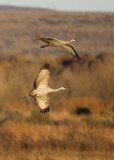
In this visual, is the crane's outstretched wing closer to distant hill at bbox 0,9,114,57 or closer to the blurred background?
the blurred background

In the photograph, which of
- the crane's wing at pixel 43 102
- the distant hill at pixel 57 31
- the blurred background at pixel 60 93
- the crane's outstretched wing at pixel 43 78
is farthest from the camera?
the distant hill at pixel 57 31

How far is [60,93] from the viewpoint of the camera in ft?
28.1

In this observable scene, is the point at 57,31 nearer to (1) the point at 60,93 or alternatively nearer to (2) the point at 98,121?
(2) the point at 98,121

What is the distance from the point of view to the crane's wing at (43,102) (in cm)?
723

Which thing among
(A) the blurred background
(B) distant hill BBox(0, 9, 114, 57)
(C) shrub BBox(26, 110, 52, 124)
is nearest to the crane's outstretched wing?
(A) the blurred background

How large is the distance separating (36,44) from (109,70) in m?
56.6

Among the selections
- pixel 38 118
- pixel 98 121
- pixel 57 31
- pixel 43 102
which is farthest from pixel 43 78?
pixel 57 31

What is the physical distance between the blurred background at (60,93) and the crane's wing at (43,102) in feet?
0.81

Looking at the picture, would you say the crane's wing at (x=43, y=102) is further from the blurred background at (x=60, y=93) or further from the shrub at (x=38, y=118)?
the shrub at (x=38, y=118)

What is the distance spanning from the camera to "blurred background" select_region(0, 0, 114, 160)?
765 inches

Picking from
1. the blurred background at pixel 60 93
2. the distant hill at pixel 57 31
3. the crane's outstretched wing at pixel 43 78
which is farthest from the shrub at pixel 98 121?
the distant hill at pixel 57 31

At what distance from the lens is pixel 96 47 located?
10369 centimetres

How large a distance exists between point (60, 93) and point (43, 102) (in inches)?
47.8

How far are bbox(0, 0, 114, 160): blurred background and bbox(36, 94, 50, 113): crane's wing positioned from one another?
0.81ft
